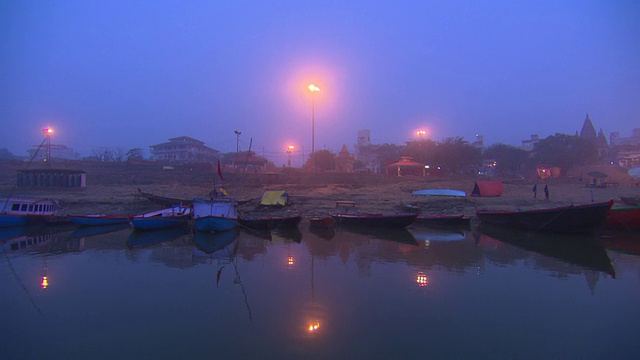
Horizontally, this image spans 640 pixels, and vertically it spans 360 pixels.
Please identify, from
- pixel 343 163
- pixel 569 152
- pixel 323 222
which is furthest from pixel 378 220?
pixel 569 152

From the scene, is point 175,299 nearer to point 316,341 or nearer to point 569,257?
point 316,341

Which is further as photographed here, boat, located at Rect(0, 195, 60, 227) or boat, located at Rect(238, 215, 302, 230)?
boat, located at Rect(0, 195, 60, 227)

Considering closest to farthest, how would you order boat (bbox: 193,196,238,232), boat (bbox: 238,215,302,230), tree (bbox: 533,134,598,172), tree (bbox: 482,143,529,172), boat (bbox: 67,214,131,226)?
boat (bbox: 193,196,238,232) → boat (bbox: 238,215,302,230) → boat (bbox: 67,214,131,226) → tree (bbox: 533,134,598,172) → tree (bbox: 482,143,529,172)

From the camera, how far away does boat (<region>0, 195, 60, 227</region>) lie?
846 inches

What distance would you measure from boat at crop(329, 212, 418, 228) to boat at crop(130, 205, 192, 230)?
9.59 meters

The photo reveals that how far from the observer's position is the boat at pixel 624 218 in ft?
62.3

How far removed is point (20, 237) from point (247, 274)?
1582 cm

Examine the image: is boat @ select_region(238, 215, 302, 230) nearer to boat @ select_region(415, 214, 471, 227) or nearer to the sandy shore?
the sandy shore

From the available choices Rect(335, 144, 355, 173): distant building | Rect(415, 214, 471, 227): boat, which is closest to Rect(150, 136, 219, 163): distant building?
Rect(335, 144, 355, 173): distant building

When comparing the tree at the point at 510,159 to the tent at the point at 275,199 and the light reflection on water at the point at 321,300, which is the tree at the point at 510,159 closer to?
the tent at the point at 275,199

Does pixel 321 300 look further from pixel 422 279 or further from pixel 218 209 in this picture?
pixel 218 209

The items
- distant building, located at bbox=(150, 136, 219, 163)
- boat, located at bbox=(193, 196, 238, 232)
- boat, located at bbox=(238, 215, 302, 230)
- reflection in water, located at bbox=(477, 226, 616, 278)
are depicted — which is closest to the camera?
reflection in water, located at bbox=(477, 226, 616, 278)

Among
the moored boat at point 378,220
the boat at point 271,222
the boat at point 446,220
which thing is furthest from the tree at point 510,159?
the boat at point 271,222

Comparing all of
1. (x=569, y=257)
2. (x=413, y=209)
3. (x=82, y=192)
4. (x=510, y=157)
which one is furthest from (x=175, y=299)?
(x=510, y=157)
